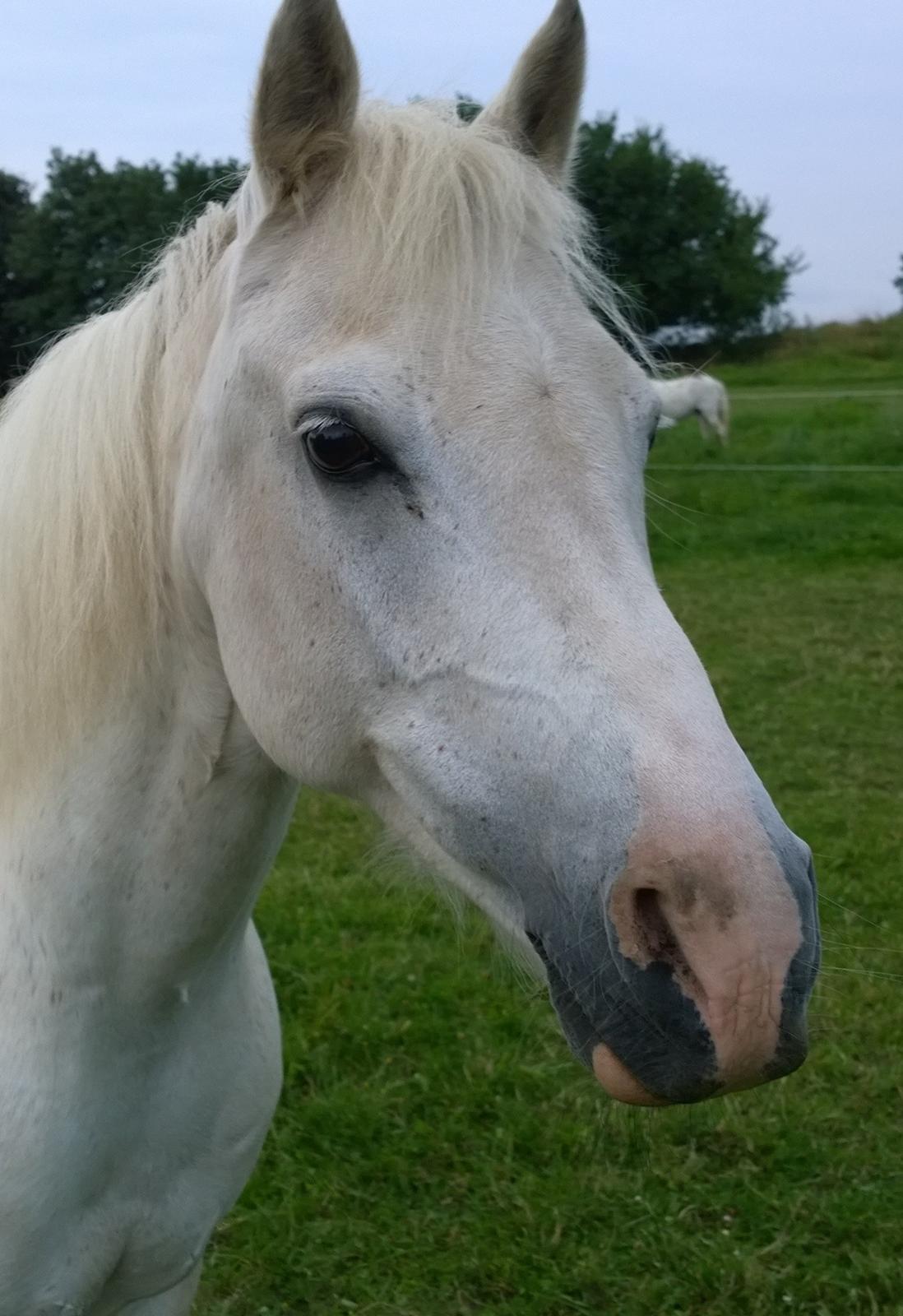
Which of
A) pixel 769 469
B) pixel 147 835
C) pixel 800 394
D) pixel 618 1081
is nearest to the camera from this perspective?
pixel 618 1081

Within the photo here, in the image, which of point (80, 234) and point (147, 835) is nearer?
point (147, 835)

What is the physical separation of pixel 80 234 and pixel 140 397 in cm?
2937

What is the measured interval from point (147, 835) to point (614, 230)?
26.3m

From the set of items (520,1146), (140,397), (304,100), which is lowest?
(520,1146)

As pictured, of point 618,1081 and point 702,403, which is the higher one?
point 618,1081

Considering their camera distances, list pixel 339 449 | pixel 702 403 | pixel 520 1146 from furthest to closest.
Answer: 1. pixel 702 403
2. pixel 520 1146
3. pixel 339 449

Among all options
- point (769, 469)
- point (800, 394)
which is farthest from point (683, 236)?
point (769, 469)

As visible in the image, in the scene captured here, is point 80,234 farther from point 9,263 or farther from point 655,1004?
point 655,1004

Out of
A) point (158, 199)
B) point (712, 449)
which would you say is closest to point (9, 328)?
point (158, 199)

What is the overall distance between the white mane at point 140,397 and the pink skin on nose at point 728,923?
29.3 inches

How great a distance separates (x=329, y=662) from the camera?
59.5 inches

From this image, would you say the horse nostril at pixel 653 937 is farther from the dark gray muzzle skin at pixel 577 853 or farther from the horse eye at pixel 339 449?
the horse eye at pixel 339 449

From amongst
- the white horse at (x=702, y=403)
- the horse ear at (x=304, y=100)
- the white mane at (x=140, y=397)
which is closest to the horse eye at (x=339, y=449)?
the white mane at (x=140, y=397)

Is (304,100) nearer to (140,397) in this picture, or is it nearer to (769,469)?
(140,397)
